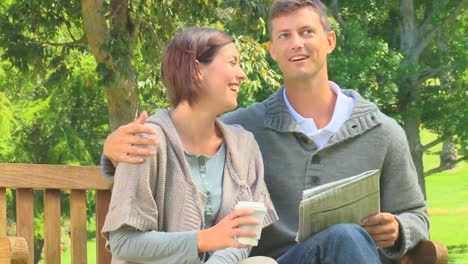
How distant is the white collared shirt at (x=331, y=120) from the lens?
10.9 feet

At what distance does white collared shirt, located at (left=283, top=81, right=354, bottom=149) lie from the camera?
10.9 ft

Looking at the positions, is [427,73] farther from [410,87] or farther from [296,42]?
[296,42]

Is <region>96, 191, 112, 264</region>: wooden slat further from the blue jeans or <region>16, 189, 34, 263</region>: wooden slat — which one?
the blue jeans

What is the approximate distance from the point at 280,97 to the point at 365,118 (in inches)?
11.8

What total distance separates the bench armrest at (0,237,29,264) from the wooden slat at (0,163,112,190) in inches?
23.4

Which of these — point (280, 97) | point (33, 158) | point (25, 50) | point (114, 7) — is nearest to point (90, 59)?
point (33, 158)

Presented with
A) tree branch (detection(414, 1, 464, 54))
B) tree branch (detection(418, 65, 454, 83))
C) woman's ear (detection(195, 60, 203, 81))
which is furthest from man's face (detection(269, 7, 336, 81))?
tree branch (detection(418, 65, 454, 83))

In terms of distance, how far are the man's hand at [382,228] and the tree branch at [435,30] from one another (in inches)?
926

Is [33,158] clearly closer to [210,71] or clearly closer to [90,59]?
[90,59]

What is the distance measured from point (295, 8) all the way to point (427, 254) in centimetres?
91

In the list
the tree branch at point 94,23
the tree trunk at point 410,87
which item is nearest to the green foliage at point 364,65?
the tree trunk at point 410,87

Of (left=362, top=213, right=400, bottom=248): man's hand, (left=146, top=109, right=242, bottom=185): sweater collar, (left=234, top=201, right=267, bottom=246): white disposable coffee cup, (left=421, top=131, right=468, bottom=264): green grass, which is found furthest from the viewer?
(left=421, top=131, right=468, bottom=264): green grass

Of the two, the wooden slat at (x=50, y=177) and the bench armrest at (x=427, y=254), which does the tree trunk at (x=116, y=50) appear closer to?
the wooden slat at (x=50, y=177)

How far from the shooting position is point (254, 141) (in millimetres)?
3162
